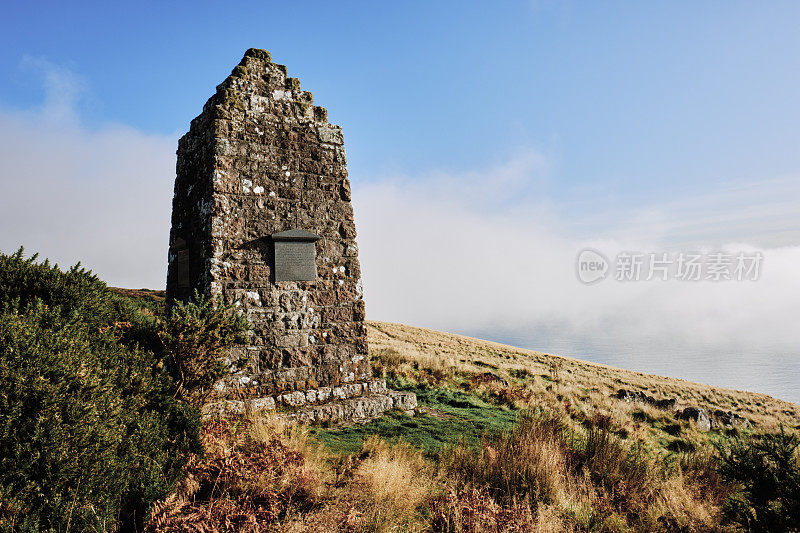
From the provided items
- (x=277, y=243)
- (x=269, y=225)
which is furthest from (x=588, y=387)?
(x=269, y=225)

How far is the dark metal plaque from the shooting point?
7.79 meters

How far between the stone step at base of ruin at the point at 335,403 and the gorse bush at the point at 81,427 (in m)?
2.32

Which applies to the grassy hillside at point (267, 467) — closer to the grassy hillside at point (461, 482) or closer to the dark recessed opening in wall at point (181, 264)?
the grassy hillside at point (461, 482)

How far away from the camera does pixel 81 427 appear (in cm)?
313

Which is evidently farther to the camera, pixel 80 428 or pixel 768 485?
pixel 768 485

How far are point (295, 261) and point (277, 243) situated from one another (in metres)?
0.49

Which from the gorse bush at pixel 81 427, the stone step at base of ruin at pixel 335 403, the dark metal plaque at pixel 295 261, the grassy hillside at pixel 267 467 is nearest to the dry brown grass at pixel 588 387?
the stone step at base of ruin at pixel 335 403

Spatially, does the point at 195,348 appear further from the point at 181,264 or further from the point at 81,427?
the point at 181,264

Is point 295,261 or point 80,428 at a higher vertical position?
point 295,261

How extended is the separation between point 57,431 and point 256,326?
4474 millimetres

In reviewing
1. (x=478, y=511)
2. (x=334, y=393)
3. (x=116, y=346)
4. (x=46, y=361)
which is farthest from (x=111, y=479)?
(x=334, y=393)

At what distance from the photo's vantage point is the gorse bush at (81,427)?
9.51 ft

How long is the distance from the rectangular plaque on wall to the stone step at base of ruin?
2.22 metres

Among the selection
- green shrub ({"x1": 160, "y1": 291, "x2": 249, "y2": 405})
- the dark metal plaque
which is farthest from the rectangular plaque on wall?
green shrub ({"x1": 160, "y1": 291, "x2": 249, "y2": 405})
